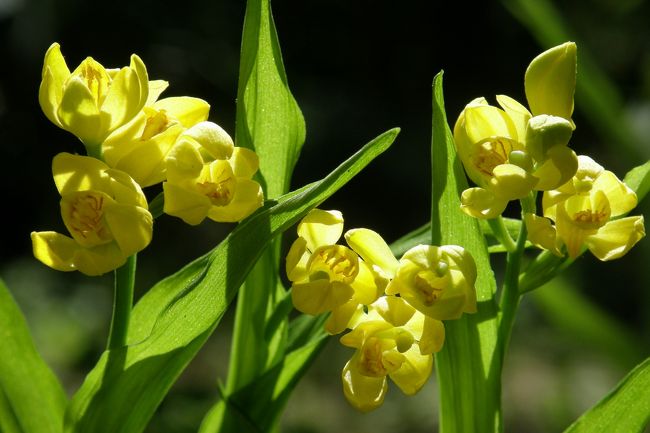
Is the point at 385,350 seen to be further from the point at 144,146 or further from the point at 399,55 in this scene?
the point at 399,55

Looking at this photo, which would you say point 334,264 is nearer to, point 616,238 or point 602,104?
point 616,238

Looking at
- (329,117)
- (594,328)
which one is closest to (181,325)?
(594,328)

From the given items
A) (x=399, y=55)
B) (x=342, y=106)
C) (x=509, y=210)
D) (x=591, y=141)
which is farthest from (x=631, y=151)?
(x=591, y=141)

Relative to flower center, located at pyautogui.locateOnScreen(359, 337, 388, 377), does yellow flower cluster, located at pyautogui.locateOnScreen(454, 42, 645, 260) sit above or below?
above

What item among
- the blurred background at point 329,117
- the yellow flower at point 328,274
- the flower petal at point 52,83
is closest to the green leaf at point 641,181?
the yellow flower at point 328,274

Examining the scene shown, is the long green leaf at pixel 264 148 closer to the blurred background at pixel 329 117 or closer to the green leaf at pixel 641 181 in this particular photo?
the green leaf at pixel 641 181

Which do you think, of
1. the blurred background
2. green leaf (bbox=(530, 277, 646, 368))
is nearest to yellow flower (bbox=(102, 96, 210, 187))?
green leaf (bbox=(530, 277, 646, 368))

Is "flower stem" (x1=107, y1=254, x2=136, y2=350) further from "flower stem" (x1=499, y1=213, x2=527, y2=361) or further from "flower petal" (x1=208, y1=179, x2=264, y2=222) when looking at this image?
"flower stem" (x1=499, y1=213, x2=527, y2=361)
